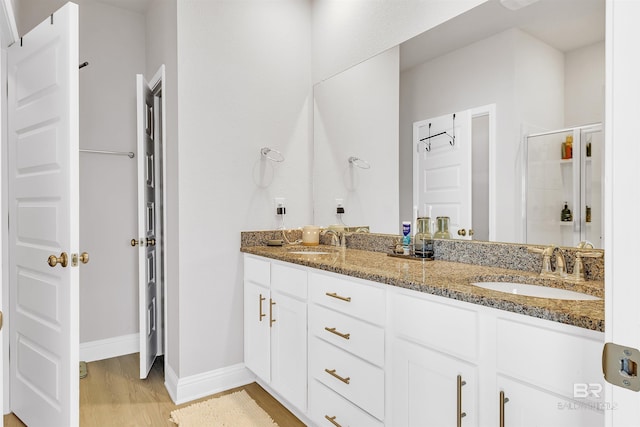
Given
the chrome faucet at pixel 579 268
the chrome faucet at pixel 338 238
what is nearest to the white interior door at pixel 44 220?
the chrome faucet at pixel 338 238

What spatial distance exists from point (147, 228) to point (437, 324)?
2.08 meters

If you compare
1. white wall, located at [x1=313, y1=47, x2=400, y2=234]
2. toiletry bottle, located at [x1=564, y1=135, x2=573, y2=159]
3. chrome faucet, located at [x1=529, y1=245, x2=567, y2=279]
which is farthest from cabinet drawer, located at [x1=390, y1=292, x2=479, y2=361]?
white wall, located at [x1=313, y1=47, x2=400, y2=234]

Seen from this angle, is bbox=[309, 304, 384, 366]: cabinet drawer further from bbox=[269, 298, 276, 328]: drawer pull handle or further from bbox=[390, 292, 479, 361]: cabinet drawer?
bbox=[269, 298, 276, 328]: drawer pull handle

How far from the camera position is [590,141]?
4.79 feet

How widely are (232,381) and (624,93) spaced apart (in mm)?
2506

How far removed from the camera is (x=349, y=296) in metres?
1.65

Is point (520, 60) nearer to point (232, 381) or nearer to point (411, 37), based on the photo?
point (411, 37)

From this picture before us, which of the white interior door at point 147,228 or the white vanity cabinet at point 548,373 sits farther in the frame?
the white interior door at point 147,228

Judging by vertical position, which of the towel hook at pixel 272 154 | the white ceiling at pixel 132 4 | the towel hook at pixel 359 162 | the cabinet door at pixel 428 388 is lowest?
the cabinet door at pixel 428 388

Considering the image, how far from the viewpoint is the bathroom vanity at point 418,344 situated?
3.23ft

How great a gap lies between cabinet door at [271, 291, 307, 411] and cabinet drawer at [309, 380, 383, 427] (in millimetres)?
79

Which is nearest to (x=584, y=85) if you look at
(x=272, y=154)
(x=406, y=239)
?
(x=406, y=239)

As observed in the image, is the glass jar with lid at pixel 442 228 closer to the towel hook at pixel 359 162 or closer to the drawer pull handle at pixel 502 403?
the towel hook at pixel 359 162

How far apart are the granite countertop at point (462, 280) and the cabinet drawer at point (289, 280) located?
0.19 ft
